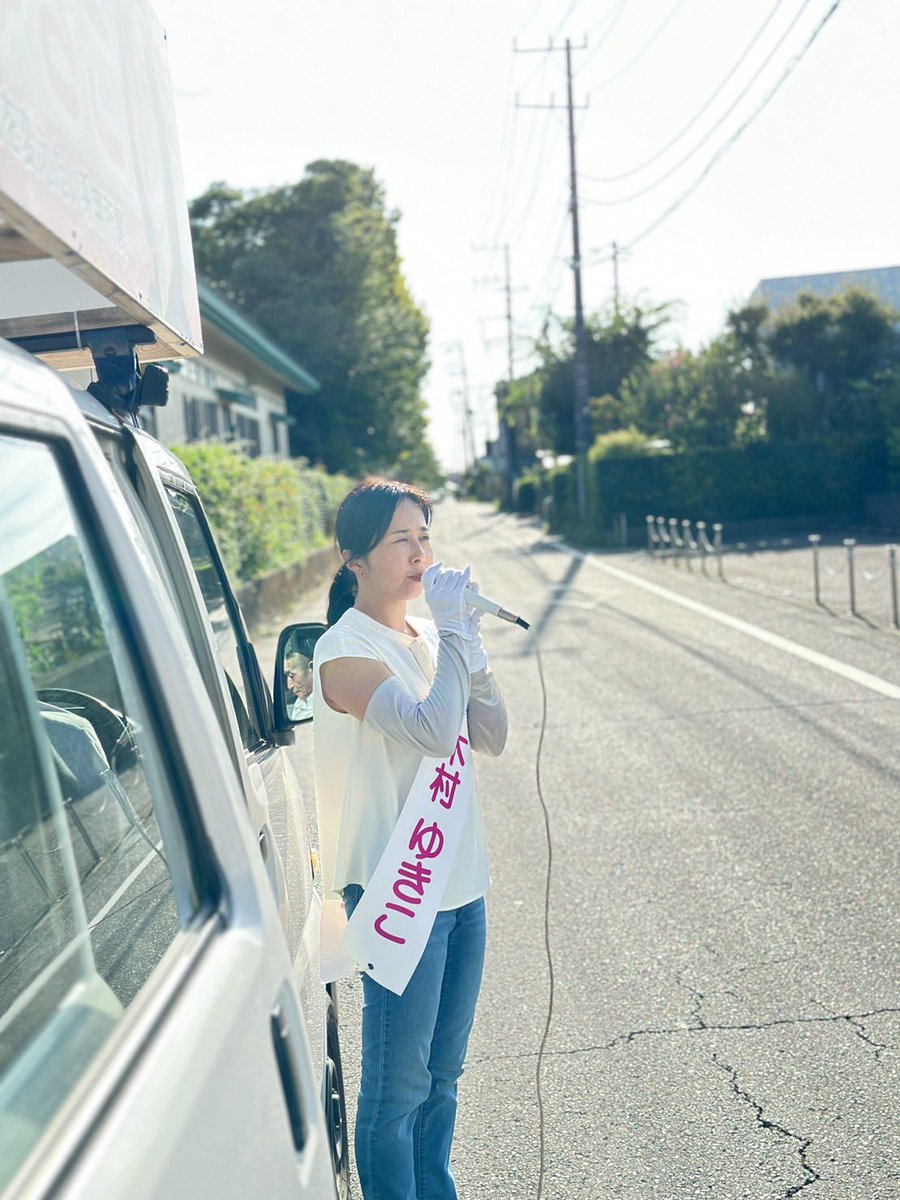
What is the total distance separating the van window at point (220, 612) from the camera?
295cm

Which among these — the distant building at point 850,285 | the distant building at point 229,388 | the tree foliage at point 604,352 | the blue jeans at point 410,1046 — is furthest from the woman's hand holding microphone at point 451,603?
the tree foliage at point 604,352

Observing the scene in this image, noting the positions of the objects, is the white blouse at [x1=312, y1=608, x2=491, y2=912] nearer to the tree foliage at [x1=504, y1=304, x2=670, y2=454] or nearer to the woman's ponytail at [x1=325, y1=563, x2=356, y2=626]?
the woman's ponytail at [x1=325, y1=563, x2=356, y2=626]

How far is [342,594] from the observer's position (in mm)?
3152

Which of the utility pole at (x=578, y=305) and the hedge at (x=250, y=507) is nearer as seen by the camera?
the hedge at (x=250, y=507)

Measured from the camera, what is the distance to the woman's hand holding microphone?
9.09 feet

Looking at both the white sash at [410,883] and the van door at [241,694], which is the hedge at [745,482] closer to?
the van door at [241,694]

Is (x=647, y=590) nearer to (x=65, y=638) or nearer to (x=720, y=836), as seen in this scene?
(x=720, y=836)

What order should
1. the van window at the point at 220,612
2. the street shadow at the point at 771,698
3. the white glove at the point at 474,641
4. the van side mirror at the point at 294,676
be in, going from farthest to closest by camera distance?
the street shadow at the point at 771,698
the van side mirror at the point at 294,676
the van window at the point at 220,612
the white glove at the point at 474,641

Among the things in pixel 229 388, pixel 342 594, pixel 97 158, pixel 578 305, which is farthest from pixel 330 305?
pixel 97 158

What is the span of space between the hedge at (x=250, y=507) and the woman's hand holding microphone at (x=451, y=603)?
8.17 m

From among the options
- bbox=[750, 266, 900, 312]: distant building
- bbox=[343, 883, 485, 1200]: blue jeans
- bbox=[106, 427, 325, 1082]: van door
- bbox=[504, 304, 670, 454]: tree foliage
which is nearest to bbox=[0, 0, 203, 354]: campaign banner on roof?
bbox=[106, 427, 325, 1082]: van door

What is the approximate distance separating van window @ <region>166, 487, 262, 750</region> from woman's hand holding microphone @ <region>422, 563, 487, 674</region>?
1.55 ft

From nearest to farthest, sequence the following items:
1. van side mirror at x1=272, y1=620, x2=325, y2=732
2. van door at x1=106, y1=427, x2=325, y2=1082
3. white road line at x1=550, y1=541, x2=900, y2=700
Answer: van door at x1=106, y1=427, x2=325, y2=1082
van side mirror at x1=272, y1=620, x2=325, y2=732
white road line at x1=550, y1=541, x2=900, y2=700

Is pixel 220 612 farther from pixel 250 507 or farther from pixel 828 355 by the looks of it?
pixel 828 355
